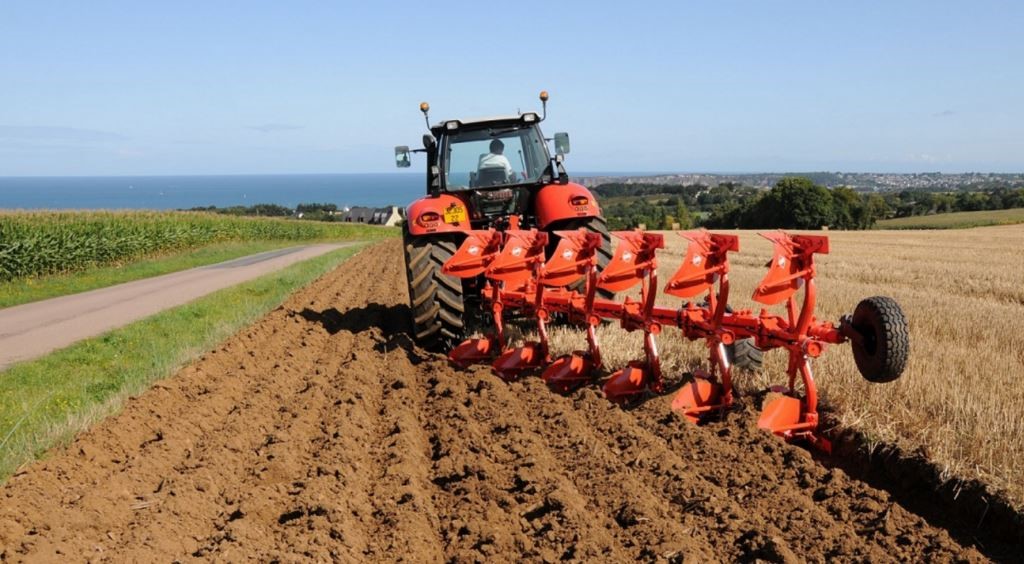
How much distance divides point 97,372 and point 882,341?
7008 mm

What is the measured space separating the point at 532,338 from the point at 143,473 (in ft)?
13.0

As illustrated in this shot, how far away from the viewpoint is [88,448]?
16.1 feet

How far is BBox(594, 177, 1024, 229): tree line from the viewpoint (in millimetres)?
43281

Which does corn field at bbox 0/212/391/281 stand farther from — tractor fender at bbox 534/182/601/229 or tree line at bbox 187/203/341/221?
tree line at bbox 187/203/341/221

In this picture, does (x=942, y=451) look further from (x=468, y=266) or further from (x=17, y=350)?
(x=17, y=350)

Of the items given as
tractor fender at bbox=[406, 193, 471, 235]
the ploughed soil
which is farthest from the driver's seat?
the ploughed soil

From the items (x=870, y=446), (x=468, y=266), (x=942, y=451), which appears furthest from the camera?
(x=468, y=266)

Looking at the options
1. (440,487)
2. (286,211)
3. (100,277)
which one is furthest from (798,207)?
(286,211)

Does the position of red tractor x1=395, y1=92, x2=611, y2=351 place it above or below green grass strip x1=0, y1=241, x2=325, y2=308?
above

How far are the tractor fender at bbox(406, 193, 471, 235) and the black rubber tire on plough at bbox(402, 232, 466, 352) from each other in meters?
0.14

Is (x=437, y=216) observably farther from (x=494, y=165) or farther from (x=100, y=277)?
(x=100, y=277)

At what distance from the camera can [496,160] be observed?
27.5 feet

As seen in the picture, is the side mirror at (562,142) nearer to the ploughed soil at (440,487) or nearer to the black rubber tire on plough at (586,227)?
the black rubber tire on plough at (586,227)

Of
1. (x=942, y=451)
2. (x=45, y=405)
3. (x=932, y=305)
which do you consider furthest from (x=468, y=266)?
(x=932, y=305)
